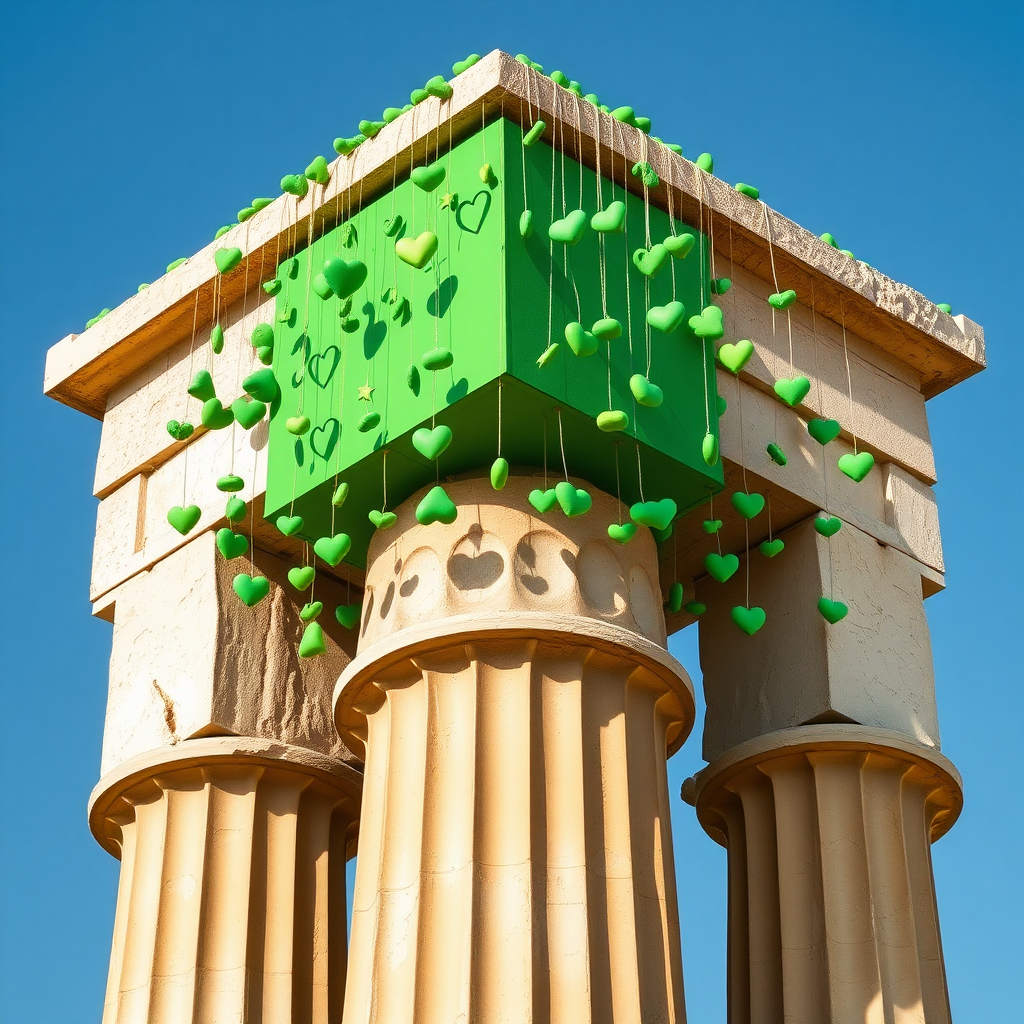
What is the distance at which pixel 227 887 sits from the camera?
1636cm

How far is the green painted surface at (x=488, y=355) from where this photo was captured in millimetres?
15375

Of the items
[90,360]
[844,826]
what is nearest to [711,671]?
[844,826]

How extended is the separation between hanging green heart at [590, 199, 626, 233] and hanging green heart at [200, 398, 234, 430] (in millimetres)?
2874

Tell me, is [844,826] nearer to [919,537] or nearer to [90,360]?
[919,537]

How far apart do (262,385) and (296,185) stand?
5.49 ft

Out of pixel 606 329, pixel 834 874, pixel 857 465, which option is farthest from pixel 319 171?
pixel 834 874

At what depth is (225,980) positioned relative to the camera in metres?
16.1

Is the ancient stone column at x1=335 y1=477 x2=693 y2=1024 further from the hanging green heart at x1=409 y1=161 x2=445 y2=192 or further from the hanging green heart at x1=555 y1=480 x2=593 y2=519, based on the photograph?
the hanging green heart at x1=409 y1=161 x2=445 y2=192

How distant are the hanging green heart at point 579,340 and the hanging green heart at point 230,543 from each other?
9.42 feet

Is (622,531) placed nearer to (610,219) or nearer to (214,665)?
(610,219)

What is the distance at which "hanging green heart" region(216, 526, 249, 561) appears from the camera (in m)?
16.5

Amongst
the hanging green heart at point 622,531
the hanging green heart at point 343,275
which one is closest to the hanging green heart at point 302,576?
the hanging green heart at point 343,275

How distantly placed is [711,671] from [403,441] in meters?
3.38

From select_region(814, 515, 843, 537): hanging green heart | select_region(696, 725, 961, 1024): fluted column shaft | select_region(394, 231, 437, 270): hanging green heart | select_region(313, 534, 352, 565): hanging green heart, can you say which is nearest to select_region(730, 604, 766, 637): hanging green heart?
select_region(696, 725, 961, 1024): fluted column shaft
